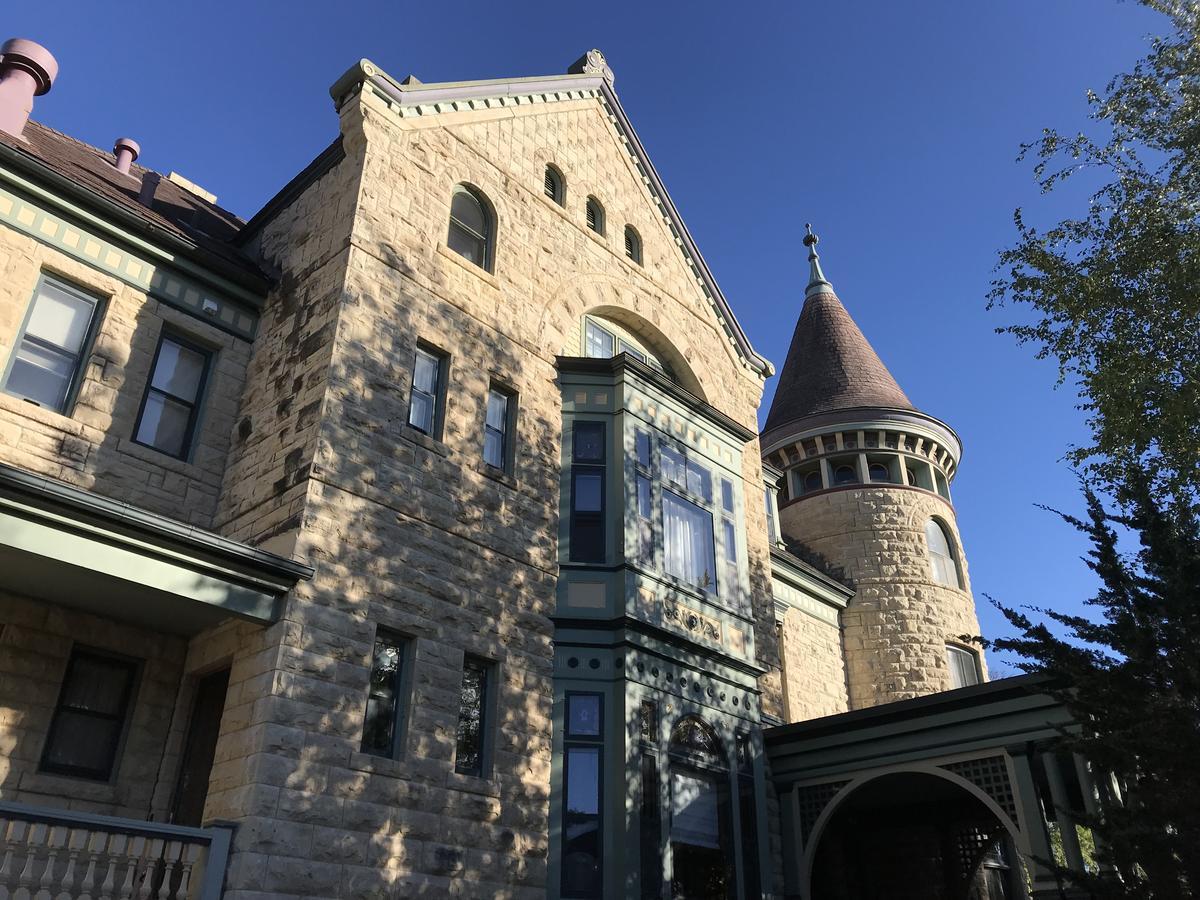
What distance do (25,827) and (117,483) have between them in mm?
4221

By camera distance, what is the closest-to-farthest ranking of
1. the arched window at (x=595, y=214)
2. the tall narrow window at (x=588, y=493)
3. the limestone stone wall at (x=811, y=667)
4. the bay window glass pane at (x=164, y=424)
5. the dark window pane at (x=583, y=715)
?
the bay window glass pane at (x=164, y=424), the dark window pane at (x=583, y=715), the tall narrow window at (x=588, y=493), the arched window at (x=595, y=214), the limestone stone wall at (x=811, y=667)

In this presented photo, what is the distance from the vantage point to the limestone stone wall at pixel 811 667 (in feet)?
64.0

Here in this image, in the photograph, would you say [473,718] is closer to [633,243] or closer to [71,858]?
[71,858]

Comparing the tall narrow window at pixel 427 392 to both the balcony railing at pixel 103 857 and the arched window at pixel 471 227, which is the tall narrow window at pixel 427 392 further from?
the balcony railing at pixel 103 857

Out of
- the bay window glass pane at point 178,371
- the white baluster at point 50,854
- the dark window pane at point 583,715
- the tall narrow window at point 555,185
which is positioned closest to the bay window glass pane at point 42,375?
the bay window glass pane at point 178,371

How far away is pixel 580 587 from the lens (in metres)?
13.0

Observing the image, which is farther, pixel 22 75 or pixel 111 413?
pixel 22 75

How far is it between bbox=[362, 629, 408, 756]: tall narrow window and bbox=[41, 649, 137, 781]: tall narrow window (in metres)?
2.59

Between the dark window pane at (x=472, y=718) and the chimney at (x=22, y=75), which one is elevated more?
the chimney at (x=22, y=75)

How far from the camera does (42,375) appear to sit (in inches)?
419

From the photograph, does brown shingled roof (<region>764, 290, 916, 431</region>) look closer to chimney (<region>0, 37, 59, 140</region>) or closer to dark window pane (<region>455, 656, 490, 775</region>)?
dark window pane (<region>455, 656, 490, 775</region>)

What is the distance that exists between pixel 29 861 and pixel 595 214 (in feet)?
42.8

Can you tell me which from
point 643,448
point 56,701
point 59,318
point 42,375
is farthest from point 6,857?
point 643,448

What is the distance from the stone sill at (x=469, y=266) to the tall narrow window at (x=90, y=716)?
642 centimetres
